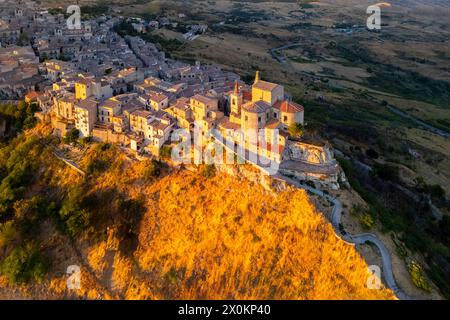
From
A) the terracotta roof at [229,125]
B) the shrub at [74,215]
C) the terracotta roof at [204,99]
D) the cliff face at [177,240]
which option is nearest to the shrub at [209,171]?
the cliff face at [177,240]

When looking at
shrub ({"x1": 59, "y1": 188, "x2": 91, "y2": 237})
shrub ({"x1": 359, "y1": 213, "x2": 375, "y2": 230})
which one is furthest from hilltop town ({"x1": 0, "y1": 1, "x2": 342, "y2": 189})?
shrub ({"x1": 59, "y1": 188, "x2": 91, "y2": 237})

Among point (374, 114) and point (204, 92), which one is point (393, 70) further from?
point (204, 92)

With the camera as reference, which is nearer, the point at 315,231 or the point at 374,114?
the point at 315,231

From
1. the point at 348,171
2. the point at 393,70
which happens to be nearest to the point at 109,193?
the point at 348,171

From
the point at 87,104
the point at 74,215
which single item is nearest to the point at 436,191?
the point at 74,215

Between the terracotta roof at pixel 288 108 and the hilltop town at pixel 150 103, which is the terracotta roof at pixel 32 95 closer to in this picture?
the hilltop town at pixel 150 103

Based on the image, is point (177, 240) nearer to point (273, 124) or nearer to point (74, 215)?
point (74, 215)
